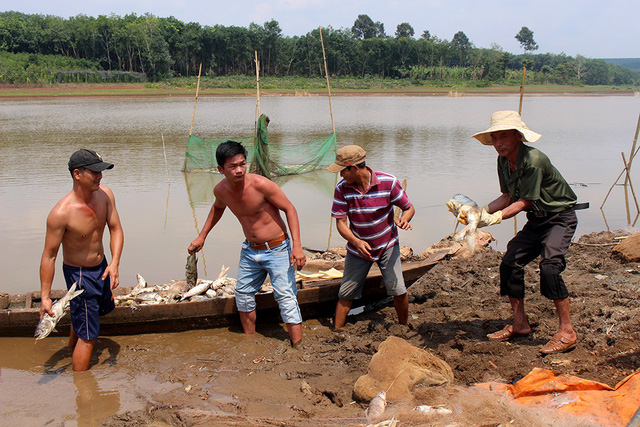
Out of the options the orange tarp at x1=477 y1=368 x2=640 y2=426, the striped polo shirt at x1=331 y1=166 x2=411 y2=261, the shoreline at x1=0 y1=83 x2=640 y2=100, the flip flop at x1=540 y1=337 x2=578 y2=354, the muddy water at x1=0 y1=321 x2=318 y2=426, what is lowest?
the muddy water at x1=0 y1=321 x2=318 y2=426

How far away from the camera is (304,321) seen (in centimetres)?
553

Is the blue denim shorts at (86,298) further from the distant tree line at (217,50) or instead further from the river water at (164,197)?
the distant tree line at (217,50)

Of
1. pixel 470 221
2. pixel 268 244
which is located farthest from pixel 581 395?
pixel 268 244

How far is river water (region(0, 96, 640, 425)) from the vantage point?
4488mm

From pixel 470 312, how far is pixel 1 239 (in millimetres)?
7220

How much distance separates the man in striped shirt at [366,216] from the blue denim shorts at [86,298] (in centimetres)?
192

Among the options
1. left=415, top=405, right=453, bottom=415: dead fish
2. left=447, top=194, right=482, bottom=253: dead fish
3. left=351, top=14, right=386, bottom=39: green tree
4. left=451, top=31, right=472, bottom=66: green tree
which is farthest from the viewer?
left=351, top=14, right=386, bottom=39: green tree

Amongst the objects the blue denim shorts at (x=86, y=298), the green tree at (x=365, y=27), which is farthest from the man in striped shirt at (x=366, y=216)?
the green tree at (x=365, y=27)

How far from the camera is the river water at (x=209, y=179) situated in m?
8.53

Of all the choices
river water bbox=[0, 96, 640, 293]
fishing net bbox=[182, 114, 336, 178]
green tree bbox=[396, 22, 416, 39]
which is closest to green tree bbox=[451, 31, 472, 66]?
green tree bbox=[396, 22, 416, 39]

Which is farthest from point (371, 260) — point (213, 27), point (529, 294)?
point (213, 27)

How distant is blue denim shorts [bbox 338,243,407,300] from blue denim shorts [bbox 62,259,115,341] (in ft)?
6.59

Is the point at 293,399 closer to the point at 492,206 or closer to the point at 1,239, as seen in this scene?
the point at 492,206

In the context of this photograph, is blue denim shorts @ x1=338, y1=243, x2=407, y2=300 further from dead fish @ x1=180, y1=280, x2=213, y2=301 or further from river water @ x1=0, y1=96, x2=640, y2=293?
river water @ x1=0, y1=96, x2=640, y2=293
